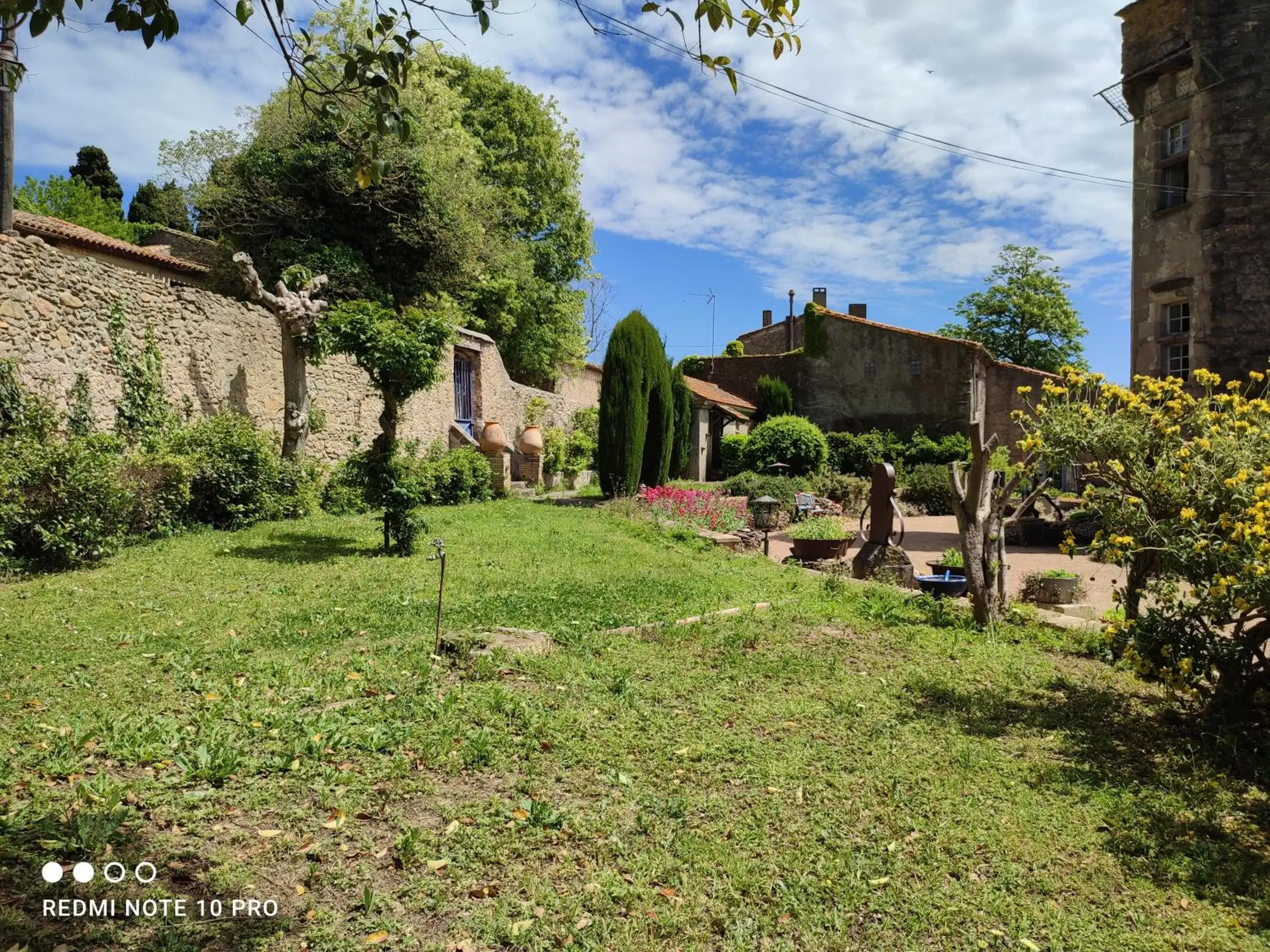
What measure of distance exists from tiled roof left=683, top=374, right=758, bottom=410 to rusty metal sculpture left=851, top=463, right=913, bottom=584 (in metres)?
15.6

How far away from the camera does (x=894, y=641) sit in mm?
5789

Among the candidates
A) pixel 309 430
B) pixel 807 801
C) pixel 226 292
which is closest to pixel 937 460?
pixel 309 430

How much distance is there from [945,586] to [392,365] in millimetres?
6556

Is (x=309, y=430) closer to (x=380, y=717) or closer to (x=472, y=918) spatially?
(x=380, y=717)

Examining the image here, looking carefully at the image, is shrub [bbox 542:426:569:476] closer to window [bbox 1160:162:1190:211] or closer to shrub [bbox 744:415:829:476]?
shrub [bbox 744:415:829:476]

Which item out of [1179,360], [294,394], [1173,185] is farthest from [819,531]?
[1173,185]

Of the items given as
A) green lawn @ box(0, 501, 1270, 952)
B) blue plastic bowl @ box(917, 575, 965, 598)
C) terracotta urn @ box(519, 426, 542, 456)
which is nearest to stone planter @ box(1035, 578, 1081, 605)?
blue plastic bowl @ box(917, 575, 965, 598)

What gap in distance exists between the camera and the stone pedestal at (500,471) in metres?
15.6

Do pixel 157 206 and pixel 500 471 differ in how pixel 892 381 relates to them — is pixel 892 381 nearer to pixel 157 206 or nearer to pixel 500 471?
pixel 500 471

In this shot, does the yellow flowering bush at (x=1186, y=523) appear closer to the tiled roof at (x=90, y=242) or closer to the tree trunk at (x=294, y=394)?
the tree trunk at (x=294, y=394)

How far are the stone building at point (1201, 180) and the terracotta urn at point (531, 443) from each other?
13.0 m

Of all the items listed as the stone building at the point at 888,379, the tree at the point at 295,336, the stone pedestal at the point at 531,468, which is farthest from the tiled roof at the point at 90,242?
the stone building at the point at 888,379

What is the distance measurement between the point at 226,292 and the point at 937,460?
62.7ft

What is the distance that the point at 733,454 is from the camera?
72.7ft
